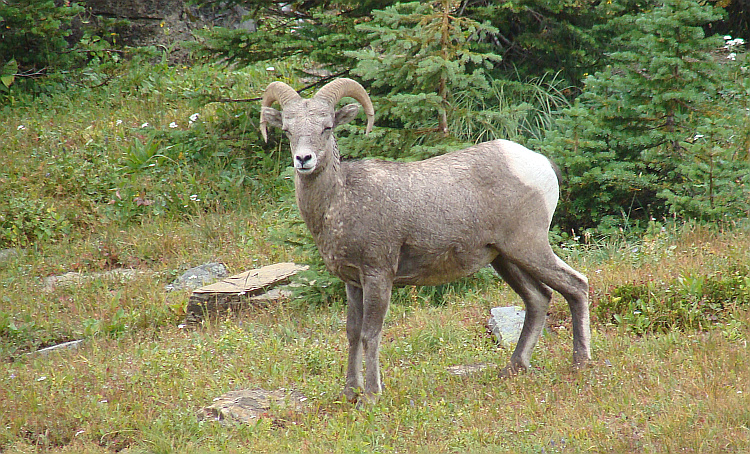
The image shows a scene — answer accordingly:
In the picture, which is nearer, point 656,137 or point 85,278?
point 656,137

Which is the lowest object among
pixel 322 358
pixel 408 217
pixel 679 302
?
pixel 322 358

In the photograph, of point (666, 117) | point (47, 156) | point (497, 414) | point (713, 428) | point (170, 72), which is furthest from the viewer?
point (170, 72)

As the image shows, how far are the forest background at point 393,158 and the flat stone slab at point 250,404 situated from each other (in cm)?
18

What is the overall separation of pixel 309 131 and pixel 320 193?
0.47 meters

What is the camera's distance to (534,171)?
19.8ft

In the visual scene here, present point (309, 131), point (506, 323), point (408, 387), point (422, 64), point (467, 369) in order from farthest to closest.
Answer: point (422, 64)
point (506, 323)
point (467, 369)
point (408, 387)
point (309, 131)

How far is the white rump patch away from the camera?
19.7 feet

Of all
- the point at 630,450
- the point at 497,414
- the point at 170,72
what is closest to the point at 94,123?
the point at 170,72

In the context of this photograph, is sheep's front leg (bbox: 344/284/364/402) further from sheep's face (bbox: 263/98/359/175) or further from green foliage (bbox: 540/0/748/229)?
green foliage (bbox: 540/0/748/229)

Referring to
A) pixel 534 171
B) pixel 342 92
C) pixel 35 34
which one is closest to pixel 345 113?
pixel 342 92

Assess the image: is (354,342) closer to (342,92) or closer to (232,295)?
(342,92)

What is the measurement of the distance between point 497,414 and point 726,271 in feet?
10.7

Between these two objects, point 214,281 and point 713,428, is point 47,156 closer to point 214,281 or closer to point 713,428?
point 214,281

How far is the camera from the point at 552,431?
503 cm
